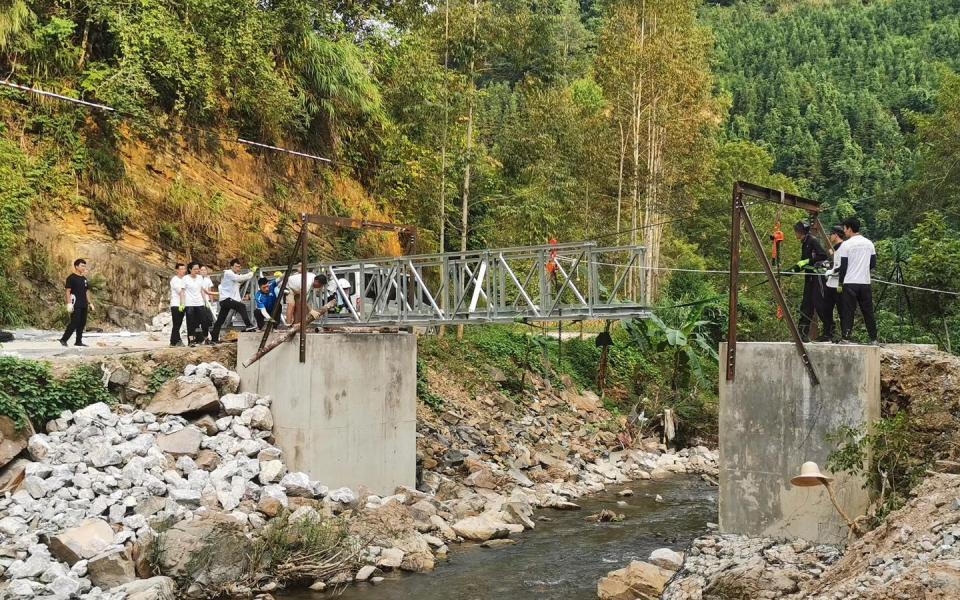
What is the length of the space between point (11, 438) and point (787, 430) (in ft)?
32.9

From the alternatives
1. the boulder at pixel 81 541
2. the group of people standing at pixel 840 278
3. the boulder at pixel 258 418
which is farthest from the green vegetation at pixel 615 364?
the boulder at pixel 81 541

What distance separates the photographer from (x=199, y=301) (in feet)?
51.8

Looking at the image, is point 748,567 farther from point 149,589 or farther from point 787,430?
point 149,589

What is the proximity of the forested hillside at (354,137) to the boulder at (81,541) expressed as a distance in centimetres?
839

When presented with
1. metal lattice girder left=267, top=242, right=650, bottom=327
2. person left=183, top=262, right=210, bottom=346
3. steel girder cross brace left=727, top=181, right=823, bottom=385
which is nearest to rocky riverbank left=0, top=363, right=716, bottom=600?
person left=183, top=262, right=210, bottom=346

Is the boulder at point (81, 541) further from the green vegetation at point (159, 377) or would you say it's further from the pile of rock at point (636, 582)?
the pile of rock at point (636, 582)

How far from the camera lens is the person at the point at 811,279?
441 inches

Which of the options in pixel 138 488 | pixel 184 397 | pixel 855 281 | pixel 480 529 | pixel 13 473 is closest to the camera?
pixel 855 281

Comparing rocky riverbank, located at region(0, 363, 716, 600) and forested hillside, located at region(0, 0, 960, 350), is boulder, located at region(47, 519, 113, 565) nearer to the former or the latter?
rocky riverbank, located at region(0, 363, 716, 600)

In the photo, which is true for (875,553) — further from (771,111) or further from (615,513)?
(771,111)

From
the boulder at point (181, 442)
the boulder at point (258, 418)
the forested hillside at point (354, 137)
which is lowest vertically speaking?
the boulder at point (181, 442)

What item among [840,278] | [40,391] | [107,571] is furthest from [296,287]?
[840,278]

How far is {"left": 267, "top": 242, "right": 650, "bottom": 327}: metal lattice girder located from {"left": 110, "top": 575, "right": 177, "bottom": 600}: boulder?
5769 millimetres

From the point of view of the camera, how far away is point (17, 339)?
16.4 meters
